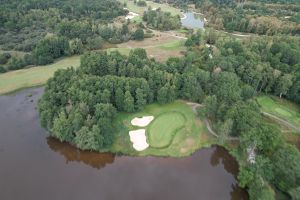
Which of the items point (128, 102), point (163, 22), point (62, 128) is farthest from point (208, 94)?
point (163, 22)

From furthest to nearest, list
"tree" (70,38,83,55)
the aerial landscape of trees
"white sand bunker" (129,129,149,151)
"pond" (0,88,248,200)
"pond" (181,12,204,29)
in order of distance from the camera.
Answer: "pond" (181,12,204,29)
"tree" (70,38,83,55)
"white sand bunker" (129,129,149,151)
the aerial landscape of trees
"pond" (0,88,248,200)

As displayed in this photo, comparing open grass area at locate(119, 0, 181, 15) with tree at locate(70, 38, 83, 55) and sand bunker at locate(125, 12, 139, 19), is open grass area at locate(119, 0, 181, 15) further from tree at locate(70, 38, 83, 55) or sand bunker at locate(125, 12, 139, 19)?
tree at locate(70, 38, 83, 55)

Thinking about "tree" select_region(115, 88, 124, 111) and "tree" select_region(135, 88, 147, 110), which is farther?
"tree" select_region(135, 88, 147, 110)

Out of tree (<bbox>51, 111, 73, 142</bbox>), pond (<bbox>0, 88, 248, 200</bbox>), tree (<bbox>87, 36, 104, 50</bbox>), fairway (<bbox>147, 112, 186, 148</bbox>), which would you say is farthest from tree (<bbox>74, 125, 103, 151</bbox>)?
tree (<bbox>87, 36, 104, 50</bbox>)

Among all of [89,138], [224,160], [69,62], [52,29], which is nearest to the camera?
[89,138]

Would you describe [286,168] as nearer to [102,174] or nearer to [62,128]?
[102,174]

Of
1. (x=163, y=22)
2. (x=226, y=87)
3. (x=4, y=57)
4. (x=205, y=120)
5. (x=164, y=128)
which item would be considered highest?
(x=163, y=22)
